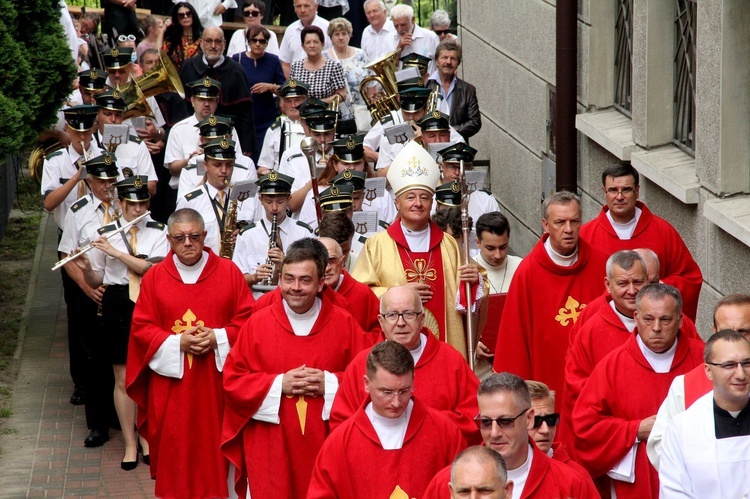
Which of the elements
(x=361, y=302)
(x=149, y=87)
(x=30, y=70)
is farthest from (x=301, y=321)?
(x=149, y=87)

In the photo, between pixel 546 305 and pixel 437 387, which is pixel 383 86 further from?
pixel 437 387

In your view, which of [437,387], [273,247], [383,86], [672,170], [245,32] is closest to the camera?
[437,387]

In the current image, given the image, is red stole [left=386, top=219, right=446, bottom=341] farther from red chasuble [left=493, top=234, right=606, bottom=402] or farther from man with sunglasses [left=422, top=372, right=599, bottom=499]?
man with sunglasses [left=422, top=372, right=599, bottom=499]

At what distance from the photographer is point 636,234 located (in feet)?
30.8

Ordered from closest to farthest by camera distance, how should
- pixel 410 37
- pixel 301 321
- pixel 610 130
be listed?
pixel 301 321 → pixel 610 130 → pixel 410 37

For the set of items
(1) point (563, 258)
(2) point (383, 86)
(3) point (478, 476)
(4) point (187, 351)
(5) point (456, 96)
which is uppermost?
(3) point (478, 476)

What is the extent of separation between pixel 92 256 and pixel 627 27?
5043mm

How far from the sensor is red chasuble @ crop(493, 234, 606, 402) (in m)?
8.95

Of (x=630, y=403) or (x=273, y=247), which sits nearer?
(x=630, y=403)

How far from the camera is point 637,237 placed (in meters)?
9.39

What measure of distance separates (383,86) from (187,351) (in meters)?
5.66

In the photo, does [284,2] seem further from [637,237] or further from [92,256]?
[637,237]

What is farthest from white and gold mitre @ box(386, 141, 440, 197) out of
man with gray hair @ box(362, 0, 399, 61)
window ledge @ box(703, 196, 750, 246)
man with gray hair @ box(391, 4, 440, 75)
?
man with gray hair @ box(362, 0, 399, 61)

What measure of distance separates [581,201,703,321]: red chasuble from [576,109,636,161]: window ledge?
7.37ft
